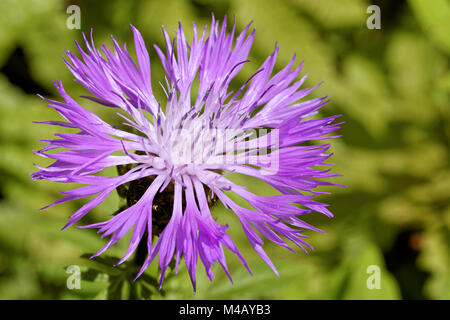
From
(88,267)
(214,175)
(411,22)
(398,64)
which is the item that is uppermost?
(411,22)

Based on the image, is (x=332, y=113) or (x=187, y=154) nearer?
(x=187, y=154)

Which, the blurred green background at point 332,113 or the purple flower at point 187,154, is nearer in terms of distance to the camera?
the purple flower at point 187,154

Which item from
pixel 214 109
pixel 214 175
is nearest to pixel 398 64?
pixel 214 109

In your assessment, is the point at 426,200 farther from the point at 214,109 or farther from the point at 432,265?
the point at 214,109

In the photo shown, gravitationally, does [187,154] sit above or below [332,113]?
below

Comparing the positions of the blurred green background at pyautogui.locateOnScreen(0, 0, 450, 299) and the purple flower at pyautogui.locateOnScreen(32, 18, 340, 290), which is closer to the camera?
the purple flower at pyautogui.locateOnScreen(32, 18, 340, 290)
